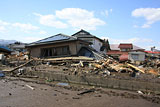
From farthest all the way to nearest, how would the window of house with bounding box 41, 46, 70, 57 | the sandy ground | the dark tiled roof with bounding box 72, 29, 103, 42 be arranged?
the dark tiled roof with bounding box 72, 29, 103, 42 → the window of house with bounding box 41, 46, 70, 57 → the sandy ground

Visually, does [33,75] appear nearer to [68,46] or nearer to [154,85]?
[68,46]

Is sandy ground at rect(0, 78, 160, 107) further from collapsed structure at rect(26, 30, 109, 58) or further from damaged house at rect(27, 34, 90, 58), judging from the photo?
damaged house at rect(27, 34, 90, 58)

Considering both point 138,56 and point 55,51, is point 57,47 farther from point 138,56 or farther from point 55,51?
point 138,56

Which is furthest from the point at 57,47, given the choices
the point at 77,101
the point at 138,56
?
the point at 138,56

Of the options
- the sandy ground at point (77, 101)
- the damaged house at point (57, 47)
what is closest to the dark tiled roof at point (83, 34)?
the damaged house at point (57, 47)

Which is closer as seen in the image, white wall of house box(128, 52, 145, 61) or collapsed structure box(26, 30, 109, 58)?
collapsed structure box(26, 30, 109, 58)

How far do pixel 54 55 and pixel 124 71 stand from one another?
1131cm

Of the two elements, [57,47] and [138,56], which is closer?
[57,47]

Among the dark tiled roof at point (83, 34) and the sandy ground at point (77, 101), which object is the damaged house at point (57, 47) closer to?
the dark tiled roof at point (83, 34)

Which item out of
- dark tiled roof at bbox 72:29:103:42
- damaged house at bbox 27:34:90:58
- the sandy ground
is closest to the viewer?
the sandy ground

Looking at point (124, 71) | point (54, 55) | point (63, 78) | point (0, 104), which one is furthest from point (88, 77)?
point (54, 55)

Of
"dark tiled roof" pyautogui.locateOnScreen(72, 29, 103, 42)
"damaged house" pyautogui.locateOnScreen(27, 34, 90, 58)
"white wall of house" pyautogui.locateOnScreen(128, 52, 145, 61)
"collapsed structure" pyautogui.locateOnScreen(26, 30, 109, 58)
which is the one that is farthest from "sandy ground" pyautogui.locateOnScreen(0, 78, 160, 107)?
"dark tiled roof" pyautogui.locateOnScreen(72, 29, 103, 42)

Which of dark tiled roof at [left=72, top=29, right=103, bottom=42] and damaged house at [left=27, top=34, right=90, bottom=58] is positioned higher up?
dark tiled roof at [left=72, top=29, right=103, bottom=42]

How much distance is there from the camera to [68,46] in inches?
670
